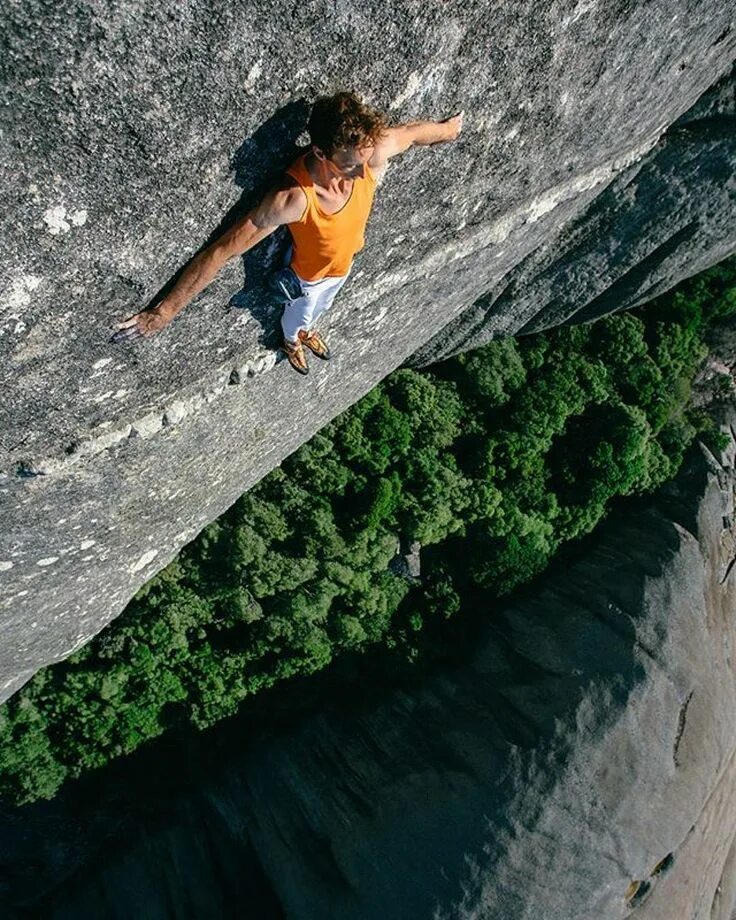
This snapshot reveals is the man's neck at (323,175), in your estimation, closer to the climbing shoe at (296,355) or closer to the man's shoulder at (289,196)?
the man's shoulder at (289,196)

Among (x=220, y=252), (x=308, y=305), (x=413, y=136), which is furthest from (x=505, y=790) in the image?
(x=413, y=136)

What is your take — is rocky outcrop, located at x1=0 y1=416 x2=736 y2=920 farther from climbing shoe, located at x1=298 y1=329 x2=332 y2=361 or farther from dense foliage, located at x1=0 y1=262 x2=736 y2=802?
climbing shoe, located at x1=298 y1=329 x2=332 y2=361

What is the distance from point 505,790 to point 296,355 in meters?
7.32

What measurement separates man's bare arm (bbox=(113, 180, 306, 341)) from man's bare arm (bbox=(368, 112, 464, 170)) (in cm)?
60

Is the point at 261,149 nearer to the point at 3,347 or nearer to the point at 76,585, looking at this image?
the point at 3,347

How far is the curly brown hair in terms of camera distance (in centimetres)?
396

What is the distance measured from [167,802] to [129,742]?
1819 mm

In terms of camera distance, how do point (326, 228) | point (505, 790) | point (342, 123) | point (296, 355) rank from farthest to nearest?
point (505, 790)
point (296, 355)
point (326, 228)
point (342, 123)

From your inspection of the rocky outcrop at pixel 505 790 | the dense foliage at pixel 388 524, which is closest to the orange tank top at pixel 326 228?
the dense foliage at pixel 388 524

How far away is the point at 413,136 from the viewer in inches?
185

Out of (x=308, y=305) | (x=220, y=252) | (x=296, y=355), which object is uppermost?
(x=296, y=355)

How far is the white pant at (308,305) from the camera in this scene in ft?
17.6

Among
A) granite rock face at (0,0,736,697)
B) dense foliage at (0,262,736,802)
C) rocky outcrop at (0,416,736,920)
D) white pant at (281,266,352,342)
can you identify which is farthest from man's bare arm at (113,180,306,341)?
rocky outcrop at (0,416,736,920)

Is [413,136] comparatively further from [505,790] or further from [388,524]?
[505,790]
